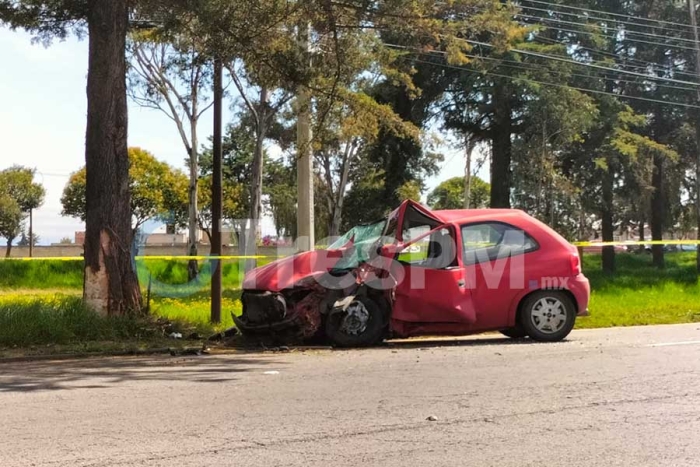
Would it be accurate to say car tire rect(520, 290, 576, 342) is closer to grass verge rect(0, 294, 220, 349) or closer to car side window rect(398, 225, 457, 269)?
car side window rect(398, 225, 457, 269)

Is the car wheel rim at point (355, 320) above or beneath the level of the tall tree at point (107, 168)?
beneath

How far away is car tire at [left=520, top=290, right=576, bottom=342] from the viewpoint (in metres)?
10.4

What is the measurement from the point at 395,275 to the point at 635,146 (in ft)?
64.4

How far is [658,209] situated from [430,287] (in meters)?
27.3

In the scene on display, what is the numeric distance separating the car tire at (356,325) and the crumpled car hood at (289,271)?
701mm

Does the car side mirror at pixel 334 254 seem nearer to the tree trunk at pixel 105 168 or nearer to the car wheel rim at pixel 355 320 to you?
the car wheel rim at pixel 355 320

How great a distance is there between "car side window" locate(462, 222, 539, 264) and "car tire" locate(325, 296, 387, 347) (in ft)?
5.21

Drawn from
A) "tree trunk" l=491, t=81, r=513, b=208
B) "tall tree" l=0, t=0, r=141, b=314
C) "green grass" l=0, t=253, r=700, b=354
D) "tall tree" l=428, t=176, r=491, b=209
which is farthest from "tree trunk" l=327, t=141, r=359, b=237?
"tall tree" l=428, t=176, r=491, b=209

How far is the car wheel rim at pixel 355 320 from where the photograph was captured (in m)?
9.90

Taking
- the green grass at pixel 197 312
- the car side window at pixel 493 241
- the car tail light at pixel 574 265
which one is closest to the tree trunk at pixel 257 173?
the green grass at pixel 197 312

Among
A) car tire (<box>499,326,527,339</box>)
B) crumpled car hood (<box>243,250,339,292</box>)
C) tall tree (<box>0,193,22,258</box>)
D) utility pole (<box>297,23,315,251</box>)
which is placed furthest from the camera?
tall tree (<box>0,193,22,258</box>)

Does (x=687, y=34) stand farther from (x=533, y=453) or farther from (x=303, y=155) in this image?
(x=533, y=453)

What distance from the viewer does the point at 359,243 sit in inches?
411

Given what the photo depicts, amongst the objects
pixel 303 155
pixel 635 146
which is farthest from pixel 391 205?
pixel 303 155
